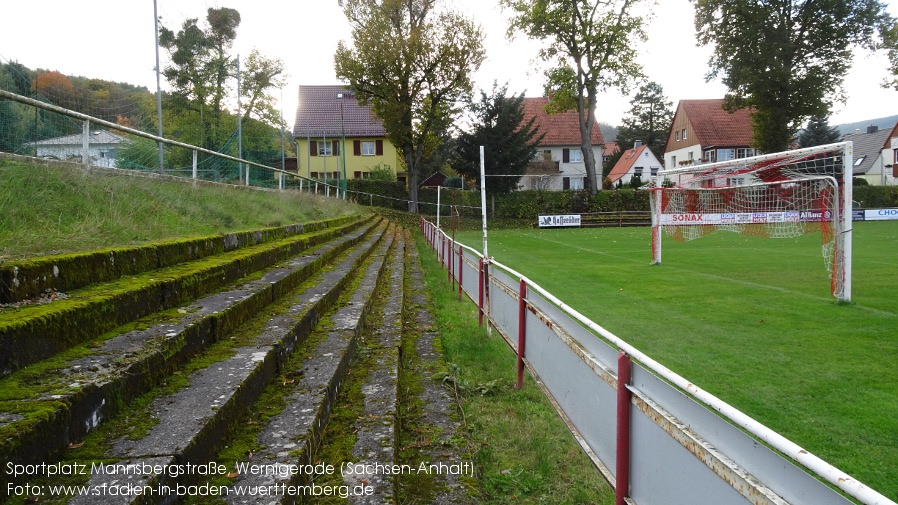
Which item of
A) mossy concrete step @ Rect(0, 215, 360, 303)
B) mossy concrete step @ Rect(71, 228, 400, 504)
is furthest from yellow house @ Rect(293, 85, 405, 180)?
mossy concrete step @ Rect(71, 228, 400, 504)

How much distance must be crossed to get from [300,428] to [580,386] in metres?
1.36

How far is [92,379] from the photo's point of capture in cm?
211

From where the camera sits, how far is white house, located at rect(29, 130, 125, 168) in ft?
19.1

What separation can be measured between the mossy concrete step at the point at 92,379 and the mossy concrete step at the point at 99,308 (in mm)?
85

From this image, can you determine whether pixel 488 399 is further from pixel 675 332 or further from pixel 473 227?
pixel 473 227

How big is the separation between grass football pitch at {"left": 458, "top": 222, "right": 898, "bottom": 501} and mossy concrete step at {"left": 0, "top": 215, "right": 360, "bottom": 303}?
14.4 ft

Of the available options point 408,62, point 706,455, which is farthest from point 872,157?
point 706,455

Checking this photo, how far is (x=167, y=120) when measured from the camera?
73.8 ft

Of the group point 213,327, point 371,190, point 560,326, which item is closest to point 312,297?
point 213,327

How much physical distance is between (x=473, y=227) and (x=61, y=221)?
28760 millimetres

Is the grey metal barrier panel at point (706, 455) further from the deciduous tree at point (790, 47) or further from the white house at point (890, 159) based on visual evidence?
the white house at point (890, 159)

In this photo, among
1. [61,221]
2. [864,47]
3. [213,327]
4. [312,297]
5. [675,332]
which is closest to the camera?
[213,327]

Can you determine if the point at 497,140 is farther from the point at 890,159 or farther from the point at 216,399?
the point at 890,159

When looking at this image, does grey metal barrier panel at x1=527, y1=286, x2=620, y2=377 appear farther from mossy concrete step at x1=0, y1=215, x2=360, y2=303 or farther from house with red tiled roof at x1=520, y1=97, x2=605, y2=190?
house with red tiled roof at x1=520, y1=97, x2=605, y2=190
